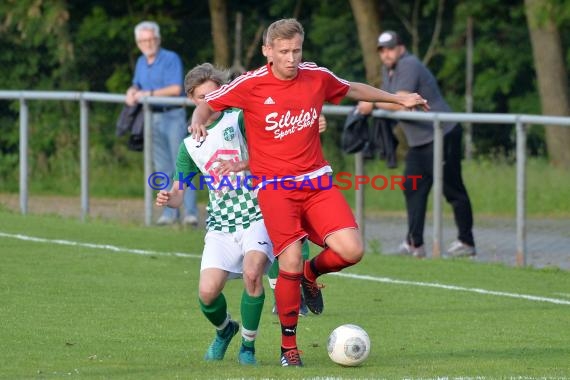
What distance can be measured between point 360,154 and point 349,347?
6469 mm

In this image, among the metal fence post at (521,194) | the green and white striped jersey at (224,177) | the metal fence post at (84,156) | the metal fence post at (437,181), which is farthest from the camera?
the metal fence post at (84,156)

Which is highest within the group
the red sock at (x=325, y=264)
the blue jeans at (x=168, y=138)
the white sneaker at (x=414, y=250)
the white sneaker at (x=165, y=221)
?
the blue jeans at (x=168, y=138)

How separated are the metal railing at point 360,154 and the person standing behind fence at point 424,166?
0.14 metres

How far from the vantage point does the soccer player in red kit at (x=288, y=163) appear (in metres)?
8.40

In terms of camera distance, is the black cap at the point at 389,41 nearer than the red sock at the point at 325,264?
No

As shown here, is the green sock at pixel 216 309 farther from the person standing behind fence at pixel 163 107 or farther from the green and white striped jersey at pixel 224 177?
the person standing behind fence at pixel 163 107

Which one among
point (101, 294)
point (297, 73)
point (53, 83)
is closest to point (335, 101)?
point (297, 73)

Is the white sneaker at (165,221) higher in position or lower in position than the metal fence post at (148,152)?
lower

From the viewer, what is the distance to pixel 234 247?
28.4ft

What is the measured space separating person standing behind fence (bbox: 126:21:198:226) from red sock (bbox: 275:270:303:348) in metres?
7.34

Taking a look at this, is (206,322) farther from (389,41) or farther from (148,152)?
(148,152)

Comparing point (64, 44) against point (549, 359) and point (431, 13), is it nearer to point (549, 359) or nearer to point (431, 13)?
point (431, 13)

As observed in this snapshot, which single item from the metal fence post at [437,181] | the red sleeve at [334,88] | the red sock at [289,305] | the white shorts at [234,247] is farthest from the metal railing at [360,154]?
the red sock at [289,305]

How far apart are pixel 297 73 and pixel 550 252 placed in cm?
601
